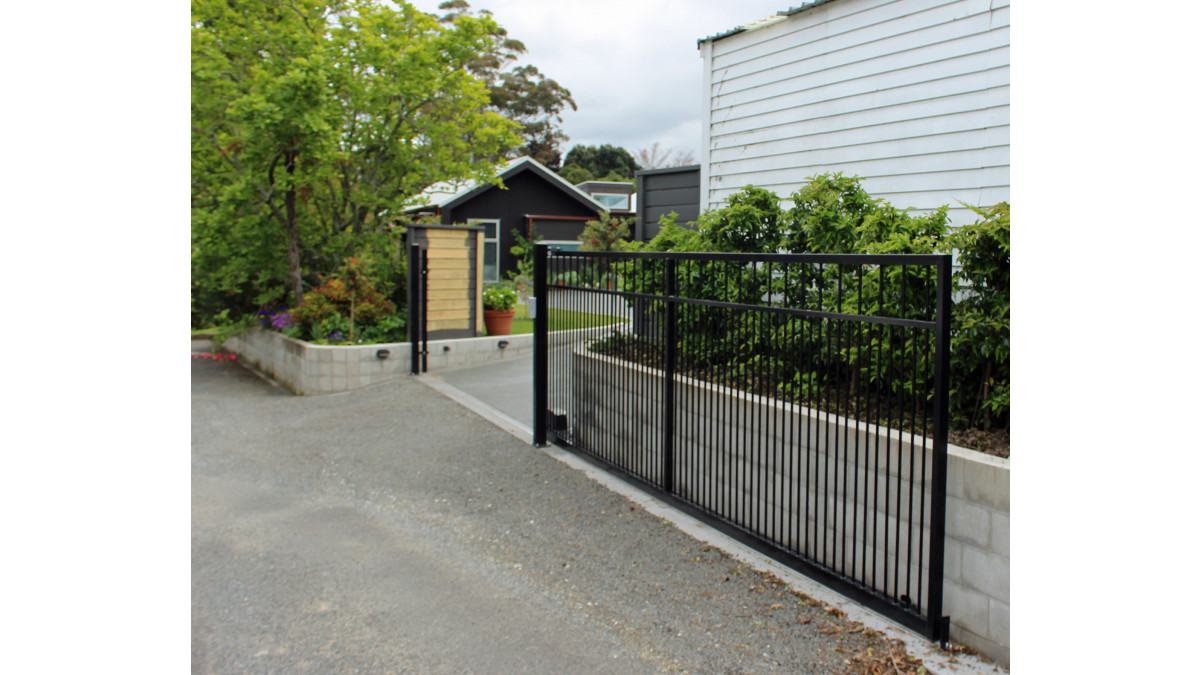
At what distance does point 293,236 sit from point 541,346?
6.75 m

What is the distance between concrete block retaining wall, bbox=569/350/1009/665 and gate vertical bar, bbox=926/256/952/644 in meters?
0.07

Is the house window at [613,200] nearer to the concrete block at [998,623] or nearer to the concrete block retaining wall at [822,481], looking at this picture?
the concrete block retaining wall at [822,481]

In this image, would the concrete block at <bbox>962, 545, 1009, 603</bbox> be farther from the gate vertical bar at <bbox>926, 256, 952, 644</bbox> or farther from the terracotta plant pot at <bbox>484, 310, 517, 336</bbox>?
the terracotta plant pot at <bbox>484, 310, 517, 336</bbox>

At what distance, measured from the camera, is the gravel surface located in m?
3.55

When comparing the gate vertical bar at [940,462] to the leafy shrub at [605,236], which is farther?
the leafy shrub at [605,236]

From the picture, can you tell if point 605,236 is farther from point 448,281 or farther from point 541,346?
point 541,346

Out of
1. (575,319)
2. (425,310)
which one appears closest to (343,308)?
(425,310)

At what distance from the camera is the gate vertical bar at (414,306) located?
10805 millimetres

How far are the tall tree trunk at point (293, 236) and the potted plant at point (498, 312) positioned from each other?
297cm

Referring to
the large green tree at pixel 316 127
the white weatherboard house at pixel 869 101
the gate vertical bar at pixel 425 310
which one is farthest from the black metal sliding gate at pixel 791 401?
the large green tree at pixel 316 127

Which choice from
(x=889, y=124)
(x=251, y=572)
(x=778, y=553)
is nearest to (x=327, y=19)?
(x=889, y=124)

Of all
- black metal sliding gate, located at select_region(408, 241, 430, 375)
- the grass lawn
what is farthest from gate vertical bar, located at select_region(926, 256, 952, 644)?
black metal sliding gate, located at select_region(408, 241, 430, 375)
